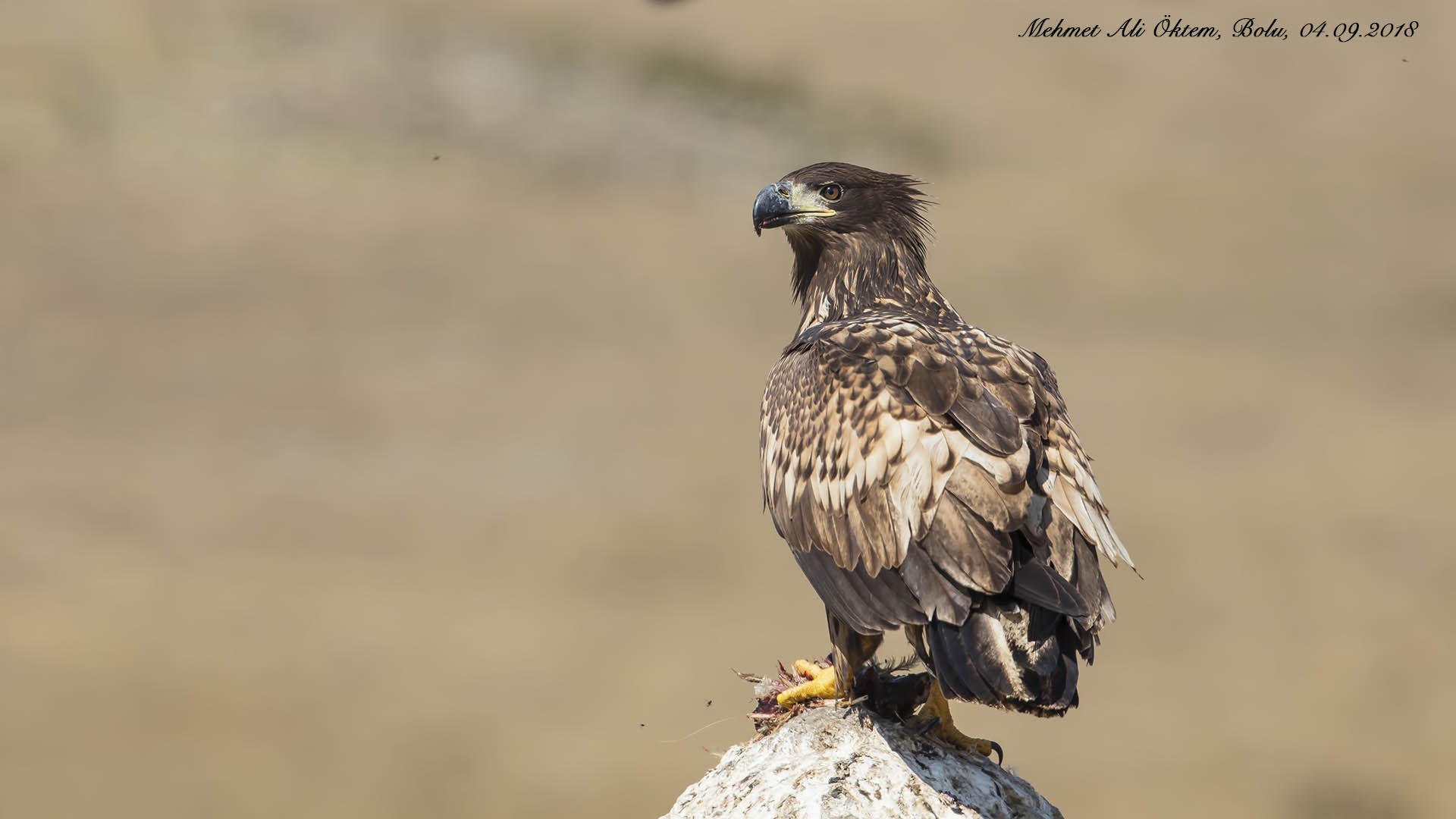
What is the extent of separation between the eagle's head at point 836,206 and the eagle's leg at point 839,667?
245 centimetres

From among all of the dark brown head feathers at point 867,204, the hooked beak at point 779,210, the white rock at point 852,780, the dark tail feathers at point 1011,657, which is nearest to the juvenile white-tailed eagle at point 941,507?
the dark tail feathers at point 1011,657

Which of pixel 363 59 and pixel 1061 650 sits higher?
pixel 363 59

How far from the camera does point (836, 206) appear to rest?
8156mm

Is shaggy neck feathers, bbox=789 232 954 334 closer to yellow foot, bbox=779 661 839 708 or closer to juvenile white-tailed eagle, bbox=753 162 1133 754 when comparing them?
juvenile white-tailed eagle, bbox=753 162 1133 754

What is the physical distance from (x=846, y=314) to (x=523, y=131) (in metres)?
33.3

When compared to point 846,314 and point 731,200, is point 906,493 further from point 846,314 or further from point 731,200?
point 731,200

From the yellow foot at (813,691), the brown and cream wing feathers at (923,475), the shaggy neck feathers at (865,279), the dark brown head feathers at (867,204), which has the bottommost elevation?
the yellow foot at (813,691)

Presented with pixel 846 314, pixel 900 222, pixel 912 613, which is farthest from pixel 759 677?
pixel 900 222

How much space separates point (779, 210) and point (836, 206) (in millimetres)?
325

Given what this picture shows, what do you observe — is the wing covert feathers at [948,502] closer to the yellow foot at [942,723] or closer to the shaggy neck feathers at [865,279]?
the yellow foot at [942,723]

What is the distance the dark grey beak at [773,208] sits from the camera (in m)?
8.05

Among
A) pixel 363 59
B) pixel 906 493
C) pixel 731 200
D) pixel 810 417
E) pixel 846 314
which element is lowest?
pixel 906 493

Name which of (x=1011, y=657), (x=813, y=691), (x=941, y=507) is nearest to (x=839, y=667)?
(x=813, y=691)

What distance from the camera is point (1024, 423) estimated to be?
249 inches
